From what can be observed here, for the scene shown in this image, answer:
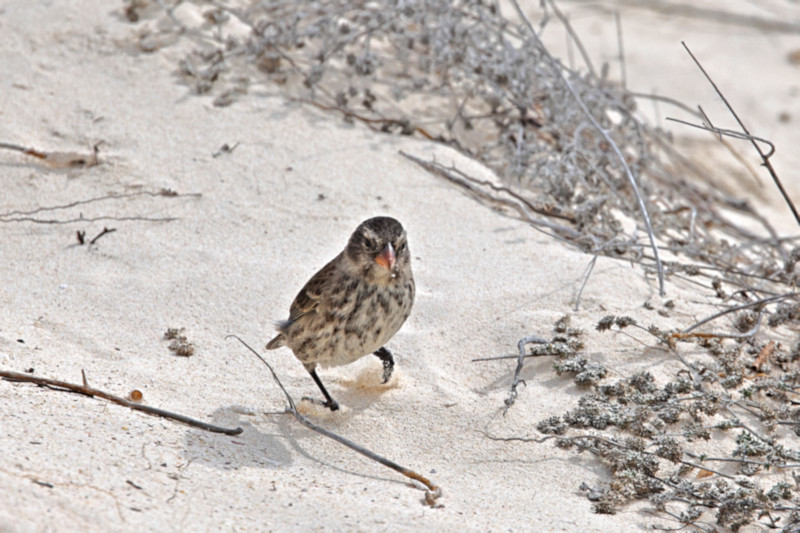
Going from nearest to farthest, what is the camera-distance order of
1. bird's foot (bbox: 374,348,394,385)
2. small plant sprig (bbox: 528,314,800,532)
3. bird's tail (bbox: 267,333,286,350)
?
small plant sprig (bbox: 528,314,800,532)
bird's tail (bbox: 267,333,286,350)
bird's foot (bbox: 374,348,394,385)

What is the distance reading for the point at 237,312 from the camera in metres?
4.60

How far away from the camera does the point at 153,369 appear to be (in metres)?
4.04

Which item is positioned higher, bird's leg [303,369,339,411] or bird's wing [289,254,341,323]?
bird's wing [289,254,341,323]

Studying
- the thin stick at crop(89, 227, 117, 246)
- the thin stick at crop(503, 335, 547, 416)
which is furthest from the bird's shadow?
the thin stick at crop(89, 227, 117, 246)

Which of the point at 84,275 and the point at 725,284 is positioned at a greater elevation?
the point at 725,284

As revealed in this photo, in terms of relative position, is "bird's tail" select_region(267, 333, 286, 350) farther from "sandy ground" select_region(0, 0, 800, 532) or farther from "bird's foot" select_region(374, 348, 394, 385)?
"bird's foot" select_region(374, 348, 394, 385)

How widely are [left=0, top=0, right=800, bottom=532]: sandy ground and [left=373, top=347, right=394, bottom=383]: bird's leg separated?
0.28 ft

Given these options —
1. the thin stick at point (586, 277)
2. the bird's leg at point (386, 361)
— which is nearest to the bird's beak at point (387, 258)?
the bird's leg at point (386, 361)

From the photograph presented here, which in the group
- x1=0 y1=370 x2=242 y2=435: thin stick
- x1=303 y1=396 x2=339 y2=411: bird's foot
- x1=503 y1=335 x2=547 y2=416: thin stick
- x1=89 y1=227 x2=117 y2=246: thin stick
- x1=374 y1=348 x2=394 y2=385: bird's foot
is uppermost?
x1=503 y1=335 x2=547 y2=416: thin stick

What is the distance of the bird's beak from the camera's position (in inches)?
151

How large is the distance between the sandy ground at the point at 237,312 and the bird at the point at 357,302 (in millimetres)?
339

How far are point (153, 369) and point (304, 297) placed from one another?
30.8 inches

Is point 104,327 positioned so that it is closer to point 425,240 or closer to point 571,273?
point 425,240

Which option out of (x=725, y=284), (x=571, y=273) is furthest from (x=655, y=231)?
(x=571, y=273)
